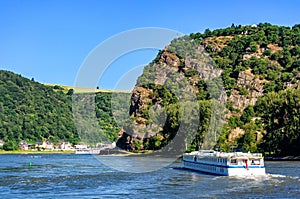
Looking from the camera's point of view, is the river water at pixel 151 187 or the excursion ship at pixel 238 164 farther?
the excursion ship at pixel 238 164

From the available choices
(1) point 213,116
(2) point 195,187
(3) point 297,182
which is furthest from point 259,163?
(1) point 213,116

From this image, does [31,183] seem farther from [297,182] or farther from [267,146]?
[267,146]

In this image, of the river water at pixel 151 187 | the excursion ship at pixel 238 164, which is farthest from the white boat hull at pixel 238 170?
the river water at pixel 151 187

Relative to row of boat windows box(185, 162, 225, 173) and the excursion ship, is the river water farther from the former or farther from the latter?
row of boat windows box(185, 162, 225, 173)

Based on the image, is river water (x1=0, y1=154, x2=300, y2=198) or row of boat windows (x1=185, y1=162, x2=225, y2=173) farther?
row of boat windows (x1=185, y1=162, x2=225, y2=173)

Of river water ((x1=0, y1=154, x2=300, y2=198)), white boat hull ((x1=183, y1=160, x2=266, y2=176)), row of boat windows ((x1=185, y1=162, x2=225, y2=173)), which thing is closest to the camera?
river water ((x1=0, y1=154, x2=300, y2=198))

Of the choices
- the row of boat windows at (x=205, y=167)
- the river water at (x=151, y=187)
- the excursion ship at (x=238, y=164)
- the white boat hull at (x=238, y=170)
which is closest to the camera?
the river water at (x=151, y=187)

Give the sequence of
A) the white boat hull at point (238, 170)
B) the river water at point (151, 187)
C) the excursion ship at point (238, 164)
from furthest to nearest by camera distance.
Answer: the excursion ship at point (238, 164) < the white boat hull at point (238, 170) < the river water at point (151, 187)

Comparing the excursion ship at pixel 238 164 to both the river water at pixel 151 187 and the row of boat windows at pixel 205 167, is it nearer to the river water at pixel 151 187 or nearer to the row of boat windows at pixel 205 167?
the row of boat windows at pixel 205 167

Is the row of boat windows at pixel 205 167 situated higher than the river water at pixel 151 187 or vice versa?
the row of boat windows at pixel 205 167

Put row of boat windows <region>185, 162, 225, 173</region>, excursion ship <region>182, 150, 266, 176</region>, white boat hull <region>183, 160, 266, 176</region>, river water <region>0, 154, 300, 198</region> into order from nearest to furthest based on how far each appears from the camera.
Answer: river water <region>0, 154, 300, 198</region>, white boat hull <region>183, 160, 266, 176</region>, excursion ship <region>182, 150, 266, 176</region>, row of boat windows <region>185, 162, 225, 173</region>

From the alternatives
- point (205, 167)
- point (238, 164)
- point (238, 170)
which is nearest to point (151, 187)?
point (238, 170)

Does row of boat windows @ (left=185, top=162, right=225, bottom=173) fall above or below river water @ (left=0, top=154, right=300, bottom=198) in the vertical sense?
above

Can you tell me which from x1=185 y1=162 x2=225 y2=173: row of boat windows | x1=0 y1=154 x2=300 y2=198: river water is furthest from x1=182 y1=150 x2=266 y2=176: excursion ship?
x1=0 y1=154 x2=300 y2=198: river water
